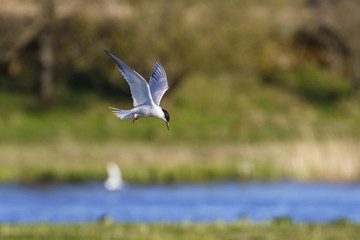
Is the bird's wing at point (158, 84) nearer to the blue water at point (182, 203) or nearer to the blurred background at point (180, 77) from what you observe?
the blue water at point (182, 203)

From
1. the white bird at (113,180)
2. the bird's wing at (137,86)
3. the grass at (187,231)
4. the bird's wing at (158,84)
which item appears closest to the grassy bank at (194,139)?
the white bird at (113,180)

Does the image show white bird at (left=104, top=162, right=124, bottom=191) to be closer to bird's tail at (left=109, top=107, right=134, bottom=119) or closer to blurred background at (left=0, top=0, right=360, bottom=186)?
blurred background at (left=0, top=0, right=360, bottom=186)

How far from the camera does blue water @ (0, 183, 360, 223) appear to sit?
20.7m

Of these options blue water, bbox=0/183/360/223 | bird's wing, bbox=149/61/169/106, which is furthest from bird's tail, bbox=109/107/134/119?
blue water, bbox=0/183/360/223

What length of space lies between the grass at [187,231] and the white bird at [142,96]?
6350mm

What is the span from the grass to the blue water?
247cm

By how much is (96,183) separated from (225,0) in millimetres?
18345

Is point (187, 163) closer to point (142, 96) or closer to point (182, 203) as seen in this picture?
point (182, 203)

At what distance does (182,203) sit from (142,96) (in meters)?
15.2

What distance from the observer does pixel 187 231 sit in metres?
16.0

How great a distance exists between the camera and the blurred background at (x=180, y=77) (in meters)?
35.9

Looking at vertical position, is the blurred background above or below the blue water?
above

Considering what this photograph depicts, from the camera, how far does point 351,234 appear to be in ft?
52.9

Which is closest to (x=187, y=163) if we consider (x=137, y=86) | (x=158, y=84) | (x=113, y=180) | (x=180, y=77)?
(x=113, y=180)
